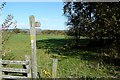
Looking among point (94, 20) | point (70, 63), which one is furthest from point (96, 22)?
point (70, 63)

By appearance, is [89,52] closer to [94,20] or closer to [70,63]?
[94,20]

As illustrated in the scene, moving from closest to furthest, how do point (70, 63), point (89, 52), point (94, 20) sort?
1. point (70, 63)
2. point (94, 20)
3. point (89, 52)

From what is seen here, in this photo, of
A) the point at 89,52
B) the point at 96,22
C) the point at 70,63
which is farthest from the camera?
the point at 89,52

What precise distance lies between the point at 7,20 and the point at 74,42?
2557 centimetres

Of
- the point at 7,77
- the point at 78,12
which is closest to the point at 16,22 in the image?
the point at 7,77

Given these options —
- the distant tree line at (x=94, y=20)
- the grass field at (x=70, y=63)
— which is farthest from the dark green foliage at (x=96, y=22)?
the grass field at (x=70, y=63)

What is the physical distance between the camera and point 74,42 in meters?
37.2

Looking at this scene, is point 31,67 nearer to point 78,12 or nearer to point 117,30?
point 117,30

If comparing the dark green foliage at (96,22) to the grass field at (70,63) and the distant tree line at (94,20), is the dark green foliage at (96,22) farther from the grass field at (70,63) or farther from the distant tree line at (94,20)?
the grass field at (70,63)

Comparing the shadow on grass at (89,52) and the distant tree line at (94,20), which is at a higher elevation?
the distant tree line at (94,20)

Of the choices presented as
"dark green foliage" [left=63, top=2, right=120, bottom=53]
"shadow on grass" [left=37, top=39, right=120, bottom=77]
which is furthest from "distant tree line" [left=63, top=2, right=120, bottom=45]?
"shadow on grass" [left=37, top=39, right=120, bottom=77]

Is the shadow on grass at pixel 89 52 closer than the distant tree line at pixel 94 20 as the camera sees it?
No

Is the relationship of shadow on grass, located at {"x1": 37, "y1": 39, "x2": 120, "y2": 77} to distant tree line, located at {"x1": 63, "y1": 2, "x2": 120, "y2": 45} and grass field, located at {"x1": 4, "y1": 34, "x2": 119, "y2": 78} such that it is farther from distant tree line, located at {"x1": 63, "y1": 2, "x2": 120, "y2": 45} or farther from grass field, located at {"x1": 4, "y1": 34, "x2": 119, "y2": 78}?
distant tree line, located at {"x1": 63, "y1": 2, "x2": 120, "y2": 45}

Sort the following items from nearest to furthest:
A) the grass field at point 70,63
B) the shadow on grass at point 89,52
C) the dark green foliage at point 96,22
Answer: the grass field at point 70,63 → the dark green foliage at point 96,22 → the shadow on grass at point 89,52
